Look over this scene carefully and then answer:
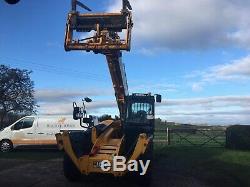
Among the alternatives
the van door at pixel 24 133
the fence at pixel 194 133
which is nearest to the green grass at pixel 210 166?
the fence at pixel 194 133

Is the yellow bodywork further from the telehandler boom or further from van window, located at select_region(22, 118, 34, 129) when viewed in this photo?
van window, located at select_region(22, 118, 34, 129)

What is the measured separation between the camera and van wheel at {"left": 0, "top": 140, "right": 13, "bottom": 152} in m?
21.5

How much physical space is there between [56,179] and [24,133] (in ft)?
33.4

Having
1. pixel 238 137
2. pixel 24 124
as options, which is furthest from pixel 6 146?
pixel 238 137

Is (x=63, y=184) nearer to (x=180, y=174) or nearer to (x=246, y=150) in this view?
(x=180, y=174)

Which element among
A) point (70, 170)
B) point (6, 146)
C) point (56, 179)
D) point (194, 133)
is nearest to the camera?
point (70, 170)

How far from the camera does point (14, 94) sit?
35.1m

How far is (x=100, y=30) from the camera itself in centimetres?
1432

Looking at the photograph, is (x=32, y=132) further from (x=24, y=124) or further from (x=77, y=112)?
(x=77, y=112)

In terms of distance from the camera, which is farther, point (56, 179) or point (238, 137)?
point (238, 137)

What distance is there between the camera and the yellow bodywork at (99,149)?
1054 centimetres

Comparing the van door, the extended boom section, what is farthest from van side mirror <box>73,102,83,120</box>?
the van door

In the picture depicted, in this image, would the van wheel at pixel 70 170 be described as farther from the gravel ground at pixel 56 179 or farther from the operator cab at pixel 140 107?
the operator cab at pixel 140 107

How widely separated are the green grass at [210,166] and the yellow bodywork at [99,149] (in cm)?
246
